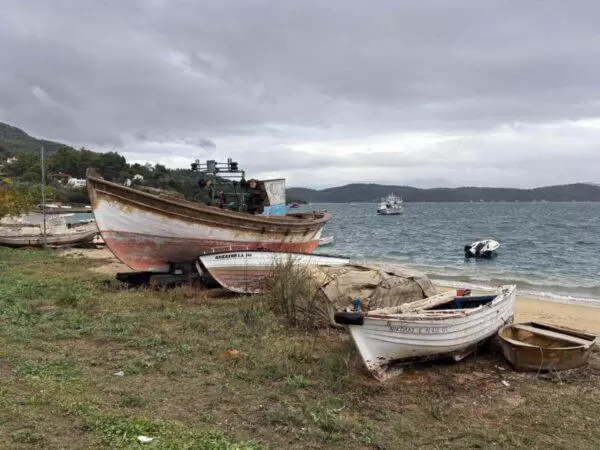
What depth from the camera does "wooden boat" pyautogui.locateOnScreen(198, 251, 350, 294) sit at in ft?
41.0

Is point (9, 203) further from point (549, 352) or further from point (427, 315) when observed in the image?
point (549, 352)

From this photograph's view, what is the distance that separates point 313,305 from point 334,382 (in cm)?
300

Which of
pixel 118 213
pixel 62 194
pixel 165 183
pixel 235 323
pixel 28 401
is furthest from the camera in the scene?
pixel 62 194

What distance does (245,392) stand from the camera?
6191 millimetres

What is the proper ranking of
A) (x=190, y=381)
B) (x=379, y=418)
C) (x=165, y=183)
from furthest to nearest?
(x=165, y=183), (x=190, y=381), (x=379, y=418)

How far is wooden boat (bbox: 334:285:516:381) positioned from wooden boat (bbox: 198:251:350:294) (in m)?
4.85

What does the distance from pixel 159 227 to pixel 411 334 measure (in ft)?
26.5

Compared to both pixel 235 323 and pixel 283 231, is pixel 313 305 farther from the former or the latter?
pixel 283 231

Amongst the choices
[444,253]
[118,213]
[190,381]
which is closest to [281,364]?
[190,381]

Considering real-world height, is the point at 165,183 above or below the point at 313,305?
above

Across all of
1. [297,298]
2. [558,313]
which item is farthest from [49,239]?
[558,313]

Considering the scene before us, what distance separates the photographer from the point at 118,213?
12969 millimetres

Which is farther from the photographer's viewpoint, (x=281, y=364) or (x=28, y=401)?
(x=281, y=364)

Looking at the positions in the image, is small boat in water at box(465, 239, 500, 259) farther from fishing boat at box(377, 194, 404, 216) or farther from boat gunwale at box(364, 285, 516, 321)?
fishing boat at box(377, 194, 404, 216)
